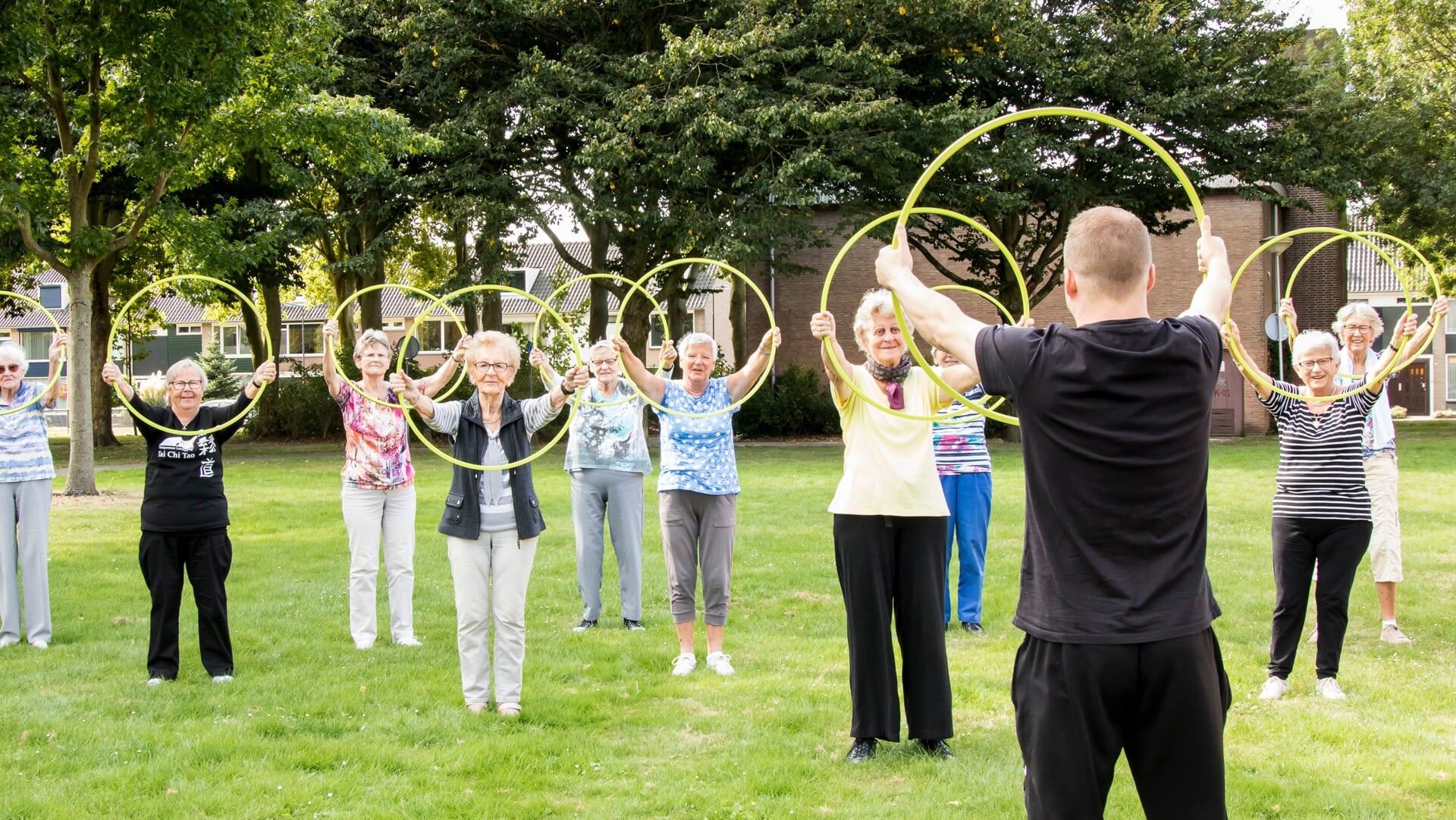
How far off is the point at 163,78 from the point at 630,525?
35.8 feet

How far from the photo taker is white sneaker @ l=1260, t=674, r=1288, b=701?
6738 millimetres

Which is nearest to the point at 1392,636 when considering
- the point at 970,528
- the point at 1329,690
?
the point at 1329,690

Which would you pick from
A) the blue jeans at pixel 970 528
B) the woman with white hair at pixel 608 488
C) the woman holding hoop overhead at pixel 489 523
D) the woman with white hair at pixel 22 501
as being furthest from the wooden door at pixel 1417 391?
the woman with white hair at pixel 22 501

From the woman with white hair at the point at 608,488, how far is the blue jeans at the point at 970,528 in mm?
2472

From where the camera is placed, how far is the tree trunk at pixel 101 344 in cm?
2722

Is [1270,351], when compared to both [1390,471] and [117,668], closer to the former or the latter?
[1390,471]

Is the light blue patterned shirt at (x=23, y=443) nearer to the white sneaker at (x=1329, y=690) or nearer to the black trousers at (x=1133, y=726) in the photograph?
the black trousers at (x=1133, y=726)

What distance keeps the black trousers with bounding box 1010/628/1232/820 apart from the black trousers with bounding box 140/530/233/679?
5.84 meters

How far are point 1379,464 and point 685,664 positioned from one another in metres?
5.29

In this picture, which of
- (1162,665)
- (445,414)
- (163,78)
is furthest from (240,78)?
(1162,665)

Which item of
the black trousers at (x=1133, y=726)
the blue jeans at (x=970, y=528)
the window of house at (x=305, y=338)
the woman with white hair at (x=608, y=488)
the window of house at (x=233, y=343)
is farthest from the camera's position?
the window of house at (x=233, y=343)

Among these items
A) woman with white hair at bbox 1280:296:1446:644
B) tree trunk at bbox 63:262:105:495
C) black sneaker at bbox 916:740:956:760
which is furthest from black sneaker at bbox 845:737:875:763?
tree trunk at bbox 63:262:105:495

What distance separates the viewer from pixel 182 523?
7.22 m

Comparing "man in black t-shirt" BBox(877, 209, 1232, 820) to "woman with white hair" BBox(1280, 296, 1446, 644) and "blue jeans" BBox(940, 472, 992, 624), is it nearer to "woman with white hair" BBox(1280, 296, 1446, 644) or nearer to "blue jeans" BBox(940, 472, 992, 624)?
"woman with white hair" BBox(1280, 296, 1446, 644)
